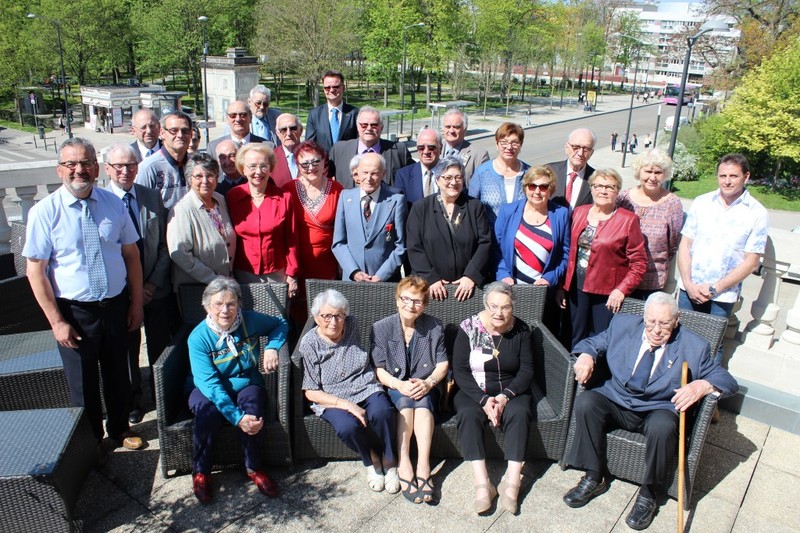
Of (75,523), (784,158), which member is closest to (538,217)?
(75,523)

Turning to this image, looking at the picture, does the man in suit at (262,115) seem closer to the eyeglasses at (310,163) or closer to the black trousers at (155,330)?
the eyeglasses at (310,163)

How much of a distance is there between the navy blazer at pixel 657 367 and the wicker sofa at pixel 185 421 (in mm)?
2020

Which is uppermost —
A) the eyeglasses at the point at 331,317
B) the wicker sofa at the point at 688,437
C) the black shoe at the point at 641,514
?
the eyeglasses at the point at 331,317

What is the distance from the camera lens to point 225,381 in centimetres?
373

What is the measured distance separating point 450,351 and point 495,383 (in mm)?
478

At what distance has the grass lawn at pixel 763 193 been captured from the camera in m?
23.4

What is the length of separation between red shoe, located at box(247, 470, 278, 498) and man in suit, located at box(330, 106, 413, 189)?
2.70m

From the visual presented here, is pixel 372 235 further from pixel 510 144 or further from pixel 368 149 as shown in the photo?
pixel 510 144

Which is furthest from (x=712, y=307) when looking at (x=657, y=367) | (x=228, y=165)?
(x=228, y=165)

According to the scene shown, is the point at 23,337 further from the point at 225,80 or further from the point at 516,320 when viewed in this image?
the point at 225,80

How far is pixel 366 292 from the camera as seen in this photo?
4289 millimetres

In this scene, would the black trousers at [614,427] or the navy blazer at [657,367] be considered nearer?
the black trousers at [614,427]

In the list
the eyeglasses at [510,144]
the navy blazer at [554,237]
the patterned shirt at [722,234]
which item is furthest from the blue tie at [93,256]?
the patterned shirt at [722,234]

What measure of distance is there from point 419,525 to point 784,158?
28755 millimetres
